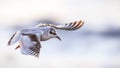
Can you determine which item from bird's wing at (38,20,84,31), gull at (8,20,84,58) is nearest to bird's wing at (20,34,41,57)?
gull at (8,20,84,58)

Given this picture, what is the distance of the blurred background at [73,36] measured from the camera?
1469mm

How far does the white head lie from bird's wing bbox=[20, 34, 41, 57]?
4 cm

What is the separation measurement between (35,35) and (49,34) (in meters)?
0.07

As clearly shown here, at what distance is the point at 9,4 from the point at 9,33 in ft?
0.51

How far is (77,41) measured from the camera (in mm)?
1495

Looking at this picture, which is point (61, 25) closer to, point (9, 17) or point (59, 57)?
point (59, 57)

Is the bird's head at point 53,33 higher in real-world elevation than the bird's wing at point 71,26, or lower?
lower

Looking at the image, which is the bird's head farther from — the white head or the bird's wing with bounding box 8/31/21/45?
the bird's wing with bounding box 8/31/21/45

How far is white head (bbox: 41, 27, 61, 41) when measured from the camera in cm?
150

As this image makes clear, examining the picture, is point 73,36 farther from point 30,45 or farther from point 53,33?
point 30,45

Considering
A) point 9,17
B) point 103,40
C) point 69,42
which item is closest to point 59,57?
point 69,42

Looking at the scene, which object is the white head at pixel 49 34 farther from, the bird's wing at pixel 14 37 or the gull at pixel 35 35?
the bird's wing at pixel 14 37

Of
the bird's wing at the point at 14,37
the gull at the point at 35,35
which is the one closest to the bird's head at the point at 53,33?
the gull at the point at 35,35

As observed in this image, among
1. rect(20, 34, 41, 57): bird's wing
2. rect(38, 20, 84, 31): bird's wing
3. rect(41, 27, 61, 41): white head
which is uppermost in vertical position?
rect(38, 20, 84, 31): bird's wing
